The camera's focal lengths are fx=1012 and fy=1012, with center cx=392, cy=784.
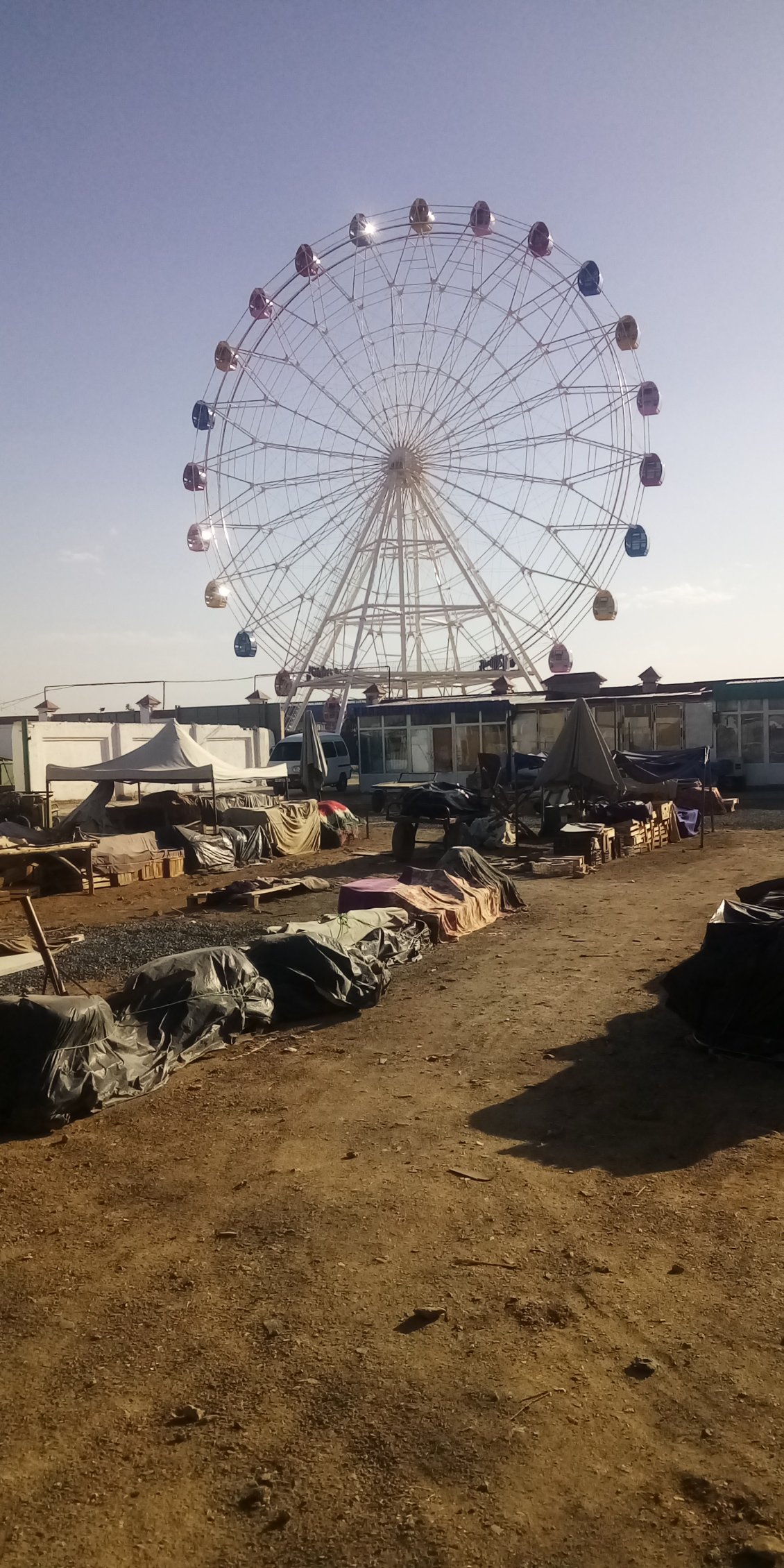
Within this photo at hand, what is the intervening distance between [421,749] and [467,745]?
1.93 metres

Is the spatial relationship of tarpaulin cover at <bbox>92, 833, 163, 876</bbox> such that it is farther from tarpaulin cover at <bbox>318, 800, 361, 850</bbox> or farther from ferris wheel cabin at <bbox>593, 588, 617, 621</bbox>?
ferris wheel cabin at <bbox>593, 588, 617, 621</bbox>

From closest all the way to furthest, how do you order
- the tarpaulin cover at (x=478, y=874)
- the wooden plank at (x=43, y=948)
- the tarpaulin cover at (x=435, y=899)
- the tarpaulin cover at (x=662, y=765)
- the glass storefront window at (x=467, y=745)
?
1. the wooden plank at (x=43, y=948)
2. the tarpaulin cover at (x=435, y=899)
3. the tarpaulin cover at (x=478, y=874)
4. the tarpaulin cover at (x=662, y=765)
5. the glass storefront window at (x=467, y=745)

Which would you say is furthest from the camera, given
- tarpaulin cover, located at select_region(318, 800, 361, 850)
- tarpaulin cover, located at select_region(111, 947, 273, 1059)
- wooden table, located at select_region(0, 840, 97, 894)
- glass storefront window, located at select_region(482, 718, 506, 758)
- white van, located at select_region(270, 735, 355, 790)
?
white van, located at select_region(270, 735, 355, 790)

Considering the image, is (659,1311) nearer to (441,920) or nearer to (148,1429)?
(148,1429)

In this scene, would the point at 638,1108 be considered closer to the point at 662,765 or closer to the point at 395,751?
the point at 662,765

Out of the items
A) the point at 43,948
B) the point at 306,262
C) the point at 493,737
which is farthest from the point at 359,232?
the point at 43,948

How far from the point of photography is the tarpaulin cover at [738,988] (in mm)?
6309

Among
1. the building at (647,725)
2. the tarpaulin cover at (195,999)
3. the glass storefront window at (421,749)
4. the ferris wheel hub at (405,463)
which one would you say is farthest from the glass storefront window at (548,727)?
the tarpaulin cover at (195,999)

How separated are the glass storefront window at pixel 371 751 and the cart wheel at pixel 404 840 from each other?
17500mm

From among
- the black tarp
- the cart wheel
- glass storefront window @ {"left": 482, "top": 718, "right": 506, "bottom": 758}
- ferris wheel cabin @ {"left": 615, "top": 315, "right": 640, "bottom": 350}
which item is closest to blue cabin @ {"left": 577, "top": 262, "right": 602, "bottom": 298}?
ferris wheel cabin @ {"left": 615, "top": 315, "right": 640, "bottom": 350}

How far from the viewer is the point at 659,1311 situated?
3.65 metres

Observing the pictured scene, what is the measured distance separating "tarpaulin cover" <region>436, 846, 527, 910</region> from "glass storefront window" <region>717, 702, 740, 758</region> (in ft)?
68.5

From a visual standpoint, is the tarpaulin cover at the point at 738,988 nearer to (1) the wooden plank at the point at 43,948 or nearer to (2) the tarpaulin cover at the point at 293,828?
(1) the wooden plank at the point at 43,948

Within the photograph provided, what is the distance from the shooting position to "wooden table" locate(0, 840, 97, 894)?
1617 cm
